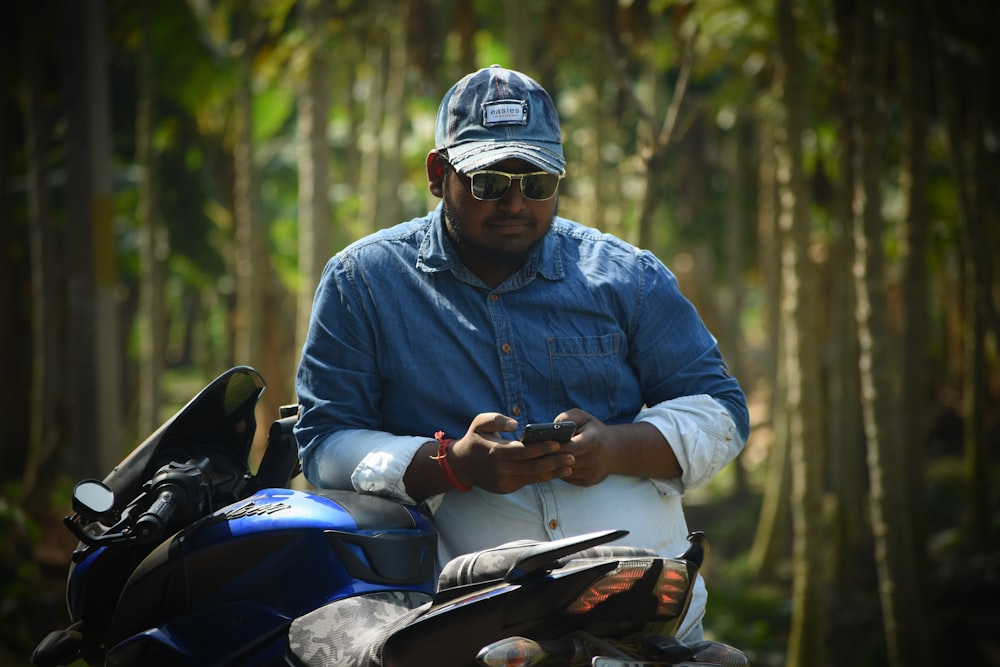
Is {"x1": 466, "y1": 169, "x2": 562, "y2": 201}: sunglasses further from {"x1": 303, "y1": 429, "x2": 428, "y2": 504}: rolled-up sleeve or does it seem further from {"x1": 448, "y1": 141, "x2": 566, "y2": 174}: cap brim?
{"x1": 303, "y1": 429, "x2": 428, "y2": 504}: rolled-up sleeve

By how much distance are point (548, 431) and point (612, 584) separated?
1.57 ft

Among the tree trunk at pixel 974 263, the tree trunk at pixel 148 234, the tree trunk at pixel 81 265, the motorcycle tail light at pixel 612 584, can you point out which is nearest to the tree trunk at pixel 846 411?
the tree trunk at pixel 974 263

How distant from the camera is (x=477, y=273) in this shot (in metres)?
3.17

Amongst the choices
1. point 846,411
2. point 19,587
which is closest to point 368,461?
point 19,587

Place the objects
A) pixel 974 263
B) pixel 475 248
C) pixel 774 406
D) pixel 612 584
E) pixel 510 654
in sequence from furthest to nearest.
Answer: pixel 774 406, pixel 974 263, pixel 475 248, pixel 612 584, pixel 510 654

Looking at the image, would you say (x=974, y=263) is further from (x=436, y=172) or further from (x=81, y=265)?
(x=436, y=172)

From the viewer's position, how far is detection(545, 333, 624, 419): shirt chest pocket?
Result: 10.0 feet

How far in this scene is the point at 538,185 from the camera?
9.91ft

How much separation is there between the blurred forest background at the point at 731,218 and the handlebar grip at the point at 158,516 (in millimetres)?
4660

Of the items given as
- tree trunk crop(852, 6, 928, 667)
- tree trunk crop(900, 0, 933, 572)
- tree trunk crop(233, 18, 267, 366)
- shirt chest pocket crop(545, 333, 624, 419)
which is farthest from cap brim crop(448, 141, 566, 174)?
tree trunk crop(233, 18, 267, 366)

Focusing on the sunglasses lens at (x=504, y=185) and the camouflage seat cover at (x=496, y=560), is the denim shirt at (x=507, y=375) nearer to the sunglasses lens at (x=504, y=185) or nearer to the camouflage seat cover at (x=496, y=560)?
the sunglasses lens at (x=504, y=185)

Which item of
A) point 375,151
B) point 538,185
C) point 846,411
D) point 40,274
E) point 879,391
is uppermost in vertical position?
point 375,151

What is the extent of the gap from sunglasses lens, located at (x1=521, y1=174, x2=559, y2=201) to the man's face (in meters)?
0.01

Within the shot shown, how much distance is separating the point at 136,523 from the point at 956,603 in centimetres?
912
